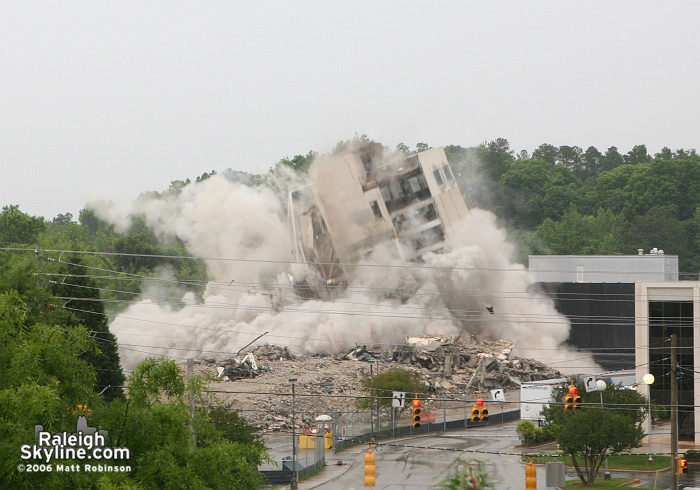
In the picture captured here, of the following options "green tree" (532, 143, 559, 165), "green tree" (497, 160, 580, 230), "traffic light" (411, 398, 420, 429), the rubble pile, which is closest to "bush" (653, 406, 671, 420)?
the rubble pile

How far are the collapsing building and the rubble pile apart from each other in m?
9.92

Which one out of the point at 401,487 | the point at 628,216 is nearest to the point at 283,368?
the point at 401,487

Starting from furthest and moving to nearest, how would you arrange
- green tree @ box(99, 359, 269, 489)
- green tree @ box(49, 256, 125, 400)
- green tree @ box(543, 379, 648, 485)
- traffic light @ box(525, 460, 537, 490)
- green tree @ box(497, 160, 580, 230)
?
green tree @ box(497, 160, 580, 230) < green tree @ box(49, 256, 125, 400) < green tree @ box(543, 379, 648, 485) < traffic light @ box(525, 460, 537, 490) < green tree @ box(99, 359, 269, 489)

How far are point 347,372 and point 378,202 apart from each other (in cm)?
1834

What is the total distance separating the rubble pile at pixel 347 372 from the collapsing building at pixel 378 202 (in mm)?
9917

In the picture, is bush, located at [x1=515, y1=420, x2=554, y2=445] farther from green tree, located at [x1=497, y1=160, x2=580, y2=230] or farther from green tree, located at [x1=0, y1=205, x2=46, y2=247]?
green tree, located at [x1=497, y1=160, x2=580, y2=230]

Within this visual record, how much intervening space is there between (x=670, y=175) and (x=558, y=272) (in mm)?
70673

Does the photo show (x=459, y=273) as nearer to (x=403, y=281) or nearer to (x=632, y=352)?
(x=403, y=281)

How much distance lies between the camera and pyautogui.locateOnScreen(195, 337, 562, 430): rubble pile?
64.2 m

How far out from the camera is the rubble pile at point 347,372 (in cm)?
6419

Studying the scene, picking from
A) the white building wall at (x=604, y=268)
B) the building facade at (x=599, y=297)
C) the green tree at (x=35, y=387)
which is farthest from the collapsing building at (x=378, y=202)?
the green tree at (x=35, y=387)

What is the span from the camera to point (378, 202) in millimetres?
85062

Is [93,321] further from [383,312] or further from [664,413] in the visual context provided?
[383,312]

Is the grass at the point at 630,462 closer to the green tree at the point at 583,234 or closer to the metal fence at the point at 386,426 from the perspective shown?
the metal fence at the point at 386,426
